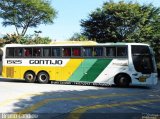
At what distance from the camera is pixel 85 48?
23.4m

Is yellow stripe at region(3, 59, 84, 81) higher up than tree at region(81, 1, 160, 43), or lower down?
lower down

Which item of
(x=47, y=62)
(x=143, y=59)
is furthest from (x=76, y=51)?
(x=143, y=59)

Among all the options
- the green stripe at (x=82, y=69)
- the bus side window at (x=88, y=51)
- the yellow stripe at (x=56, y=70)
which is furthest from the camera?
the yellow stripe at (x=56, y=70)

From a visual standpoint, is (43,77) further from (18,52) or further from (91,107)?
(91,107)

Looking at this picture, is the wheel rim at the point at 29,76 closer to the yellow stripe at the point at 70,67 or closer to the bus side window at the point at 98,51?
the yellow stripe at the point at 70,67

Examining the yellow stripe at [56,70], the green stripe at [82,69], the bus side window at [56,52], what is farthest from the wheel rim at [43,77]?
the green stripe at [82,69]

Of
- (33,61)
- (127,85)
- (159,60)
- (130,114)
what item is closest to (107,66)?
(127,85)

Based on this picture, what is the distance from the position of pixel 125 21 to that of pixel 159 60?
17.7 feet

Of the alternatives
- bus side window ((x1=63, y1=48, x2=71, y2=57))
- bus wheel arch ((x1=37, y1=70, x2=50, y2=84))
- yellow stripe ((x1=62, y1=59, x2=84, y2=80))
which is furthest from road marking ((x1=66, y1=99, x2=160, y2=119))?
bus wheel arch ((x1=37, y1=70, x2=50, y2=84))

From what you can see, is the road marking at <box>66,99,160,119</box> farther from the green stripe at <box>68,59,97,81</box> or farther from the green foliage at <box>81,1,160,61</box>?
the green foliage at <box>81,1,160,61</box>

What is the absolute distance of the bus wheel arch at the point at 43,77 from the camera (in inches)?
959

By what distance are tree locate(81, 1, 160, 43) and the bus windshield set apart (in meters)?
14.3

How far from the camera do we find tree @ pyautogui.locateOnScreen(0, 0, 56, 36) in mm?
42375

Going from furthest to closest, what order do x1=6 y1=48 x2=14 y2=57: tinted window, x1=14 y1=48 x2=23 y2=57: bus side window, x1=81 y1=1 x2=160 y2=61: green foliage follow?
x1=81 y1=1 x2=160 y2=61: green foliage → x1=6 y1=48 x2=14 y2=57: tinted window → x1=14 y1=48 x2=23 y2=57: bus side window
